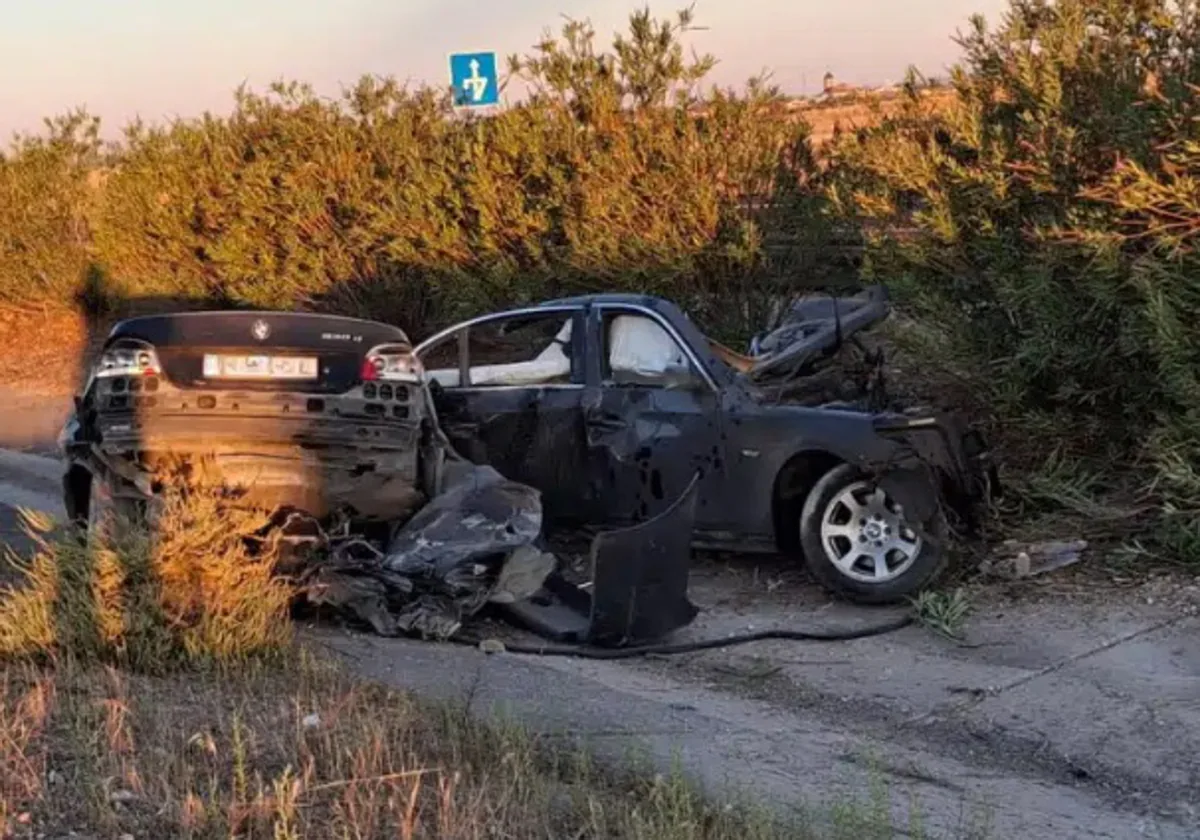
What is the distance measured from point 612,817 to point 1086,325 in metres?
5.25

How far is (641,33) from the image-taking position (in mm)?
13664

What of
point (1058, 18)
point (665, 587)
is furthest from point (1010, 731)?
point (1058, 18)

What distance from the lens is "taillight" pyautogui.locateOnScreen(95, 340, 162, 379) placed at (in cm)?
721

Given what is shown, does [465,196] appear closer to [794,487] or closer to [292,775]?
[794,487]

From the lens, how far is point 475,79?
46.9 ft

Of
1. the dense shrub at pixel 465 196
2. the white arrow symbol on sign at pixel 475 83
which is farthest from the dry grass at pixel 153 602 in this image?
the white arrow symbol on sign at pixel 475 83

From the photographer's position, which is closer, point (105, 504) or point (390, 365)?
point (105, 504)

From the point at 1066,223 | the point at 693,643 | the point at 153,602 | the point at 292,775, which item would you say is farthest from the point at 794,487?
the point at 292,775

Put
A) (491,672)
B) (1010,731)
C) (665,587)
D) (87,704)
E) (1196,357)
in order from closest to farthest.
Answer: (87,704) → (1010,731) → (491,672) → (665,587) → (1196,357)

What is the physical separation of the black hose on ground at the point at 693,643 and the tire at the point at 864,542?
254mm

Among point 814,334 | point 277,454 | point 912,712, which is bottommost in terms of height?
point 912,712

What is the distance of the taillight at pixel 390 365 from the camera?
7.44 meters

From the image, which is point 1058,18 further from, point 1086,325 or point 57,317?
point 57,317

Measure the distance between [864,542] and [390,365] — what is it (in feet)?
8.77
